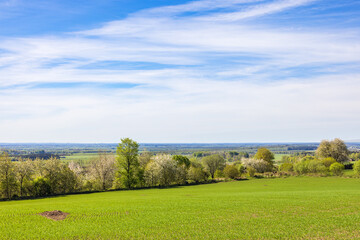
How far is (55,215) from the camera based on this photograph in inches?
1149

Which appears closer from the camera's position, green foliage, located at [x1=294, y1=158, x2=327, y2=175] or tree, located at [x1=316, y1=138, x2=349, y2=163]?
green foliage, located at [x1=294, y1=158, x2=327, y2=175]

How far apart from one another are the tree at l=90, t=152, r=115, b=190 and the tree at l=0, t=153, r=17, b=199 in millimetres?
21040

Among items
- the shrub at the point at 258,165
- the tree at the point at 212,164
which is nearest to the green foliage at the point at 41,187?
the tree at the point at 212,164

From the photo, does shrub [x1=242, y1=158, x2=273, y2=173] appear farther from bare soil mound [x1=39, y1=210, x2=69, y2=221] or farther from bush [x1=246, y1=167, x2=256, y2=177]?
bare soil mound [x1=39, y1=210, x2=69, y2=221]

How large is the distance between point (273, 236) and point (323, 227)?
591 cm

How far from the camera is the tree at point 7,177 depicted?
177 ft

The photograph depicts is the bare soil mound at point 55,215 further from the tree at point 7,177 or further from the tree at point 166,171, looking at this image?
the tree at point 166,171

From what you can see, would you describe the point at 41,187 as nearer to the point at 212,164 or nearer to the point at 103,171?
the point at 103,171

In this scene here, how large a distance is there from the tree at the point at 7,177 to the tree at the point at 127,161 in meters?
25.8

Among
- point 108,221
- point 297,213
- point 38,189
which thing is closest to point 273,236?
point 297,213

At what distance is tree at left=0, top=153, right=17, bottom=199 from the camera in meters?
54.1

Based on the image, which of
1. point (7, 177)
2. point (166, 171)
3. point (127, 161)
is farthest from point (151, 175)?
point (7, 177)

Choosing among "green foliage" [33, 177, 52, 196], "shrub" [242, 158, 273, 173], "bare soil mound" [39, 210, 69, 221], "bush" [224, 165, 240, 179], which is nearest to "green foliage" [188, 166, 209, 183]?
"bush" [224, 165, 240, 179]

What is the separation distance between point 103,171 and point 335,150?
98394mm
